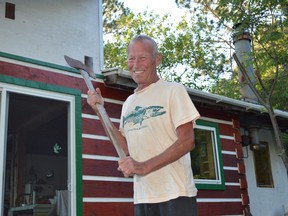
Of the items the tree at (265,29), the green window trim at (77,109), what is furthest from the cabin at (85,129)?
the tree at (265,29)

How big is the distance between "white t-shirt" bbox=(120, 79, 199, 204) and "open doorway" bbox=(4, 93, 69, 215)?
3937 mm

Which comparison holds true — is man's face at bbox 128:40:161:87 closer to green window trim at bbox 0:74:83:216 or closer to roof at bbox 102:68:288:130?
green window trim at bbox 0:74:83:216

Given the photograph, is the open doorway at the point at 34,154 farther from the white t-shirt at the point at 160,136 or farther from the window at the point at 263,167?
the window at the point at 263,167

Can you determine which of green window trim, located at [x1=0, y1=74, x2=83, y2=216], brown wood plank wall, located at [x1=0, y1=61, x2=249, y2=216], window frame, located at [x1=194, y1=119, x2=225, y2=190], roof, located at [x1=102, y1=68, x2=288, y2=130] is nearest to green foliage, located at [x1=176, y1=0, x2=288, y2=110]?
roof, located at [x1=102, y1=68, x2=288, y2=130]

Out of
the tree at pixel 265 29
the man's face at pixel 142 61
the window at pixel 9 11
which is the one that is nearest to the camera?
the man's face at pixel 142 61

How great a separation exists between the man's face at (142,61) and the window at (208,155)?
4323mm

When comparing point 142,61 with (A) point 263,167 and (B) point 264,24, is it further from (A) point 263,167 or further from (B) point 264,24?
(A) point 263,167

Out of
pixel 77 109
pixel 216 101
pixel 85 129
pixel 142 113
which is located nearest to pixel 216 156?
pixel 216 101

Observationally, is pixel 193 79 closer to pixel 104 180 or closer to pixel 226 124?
pixel 226 124

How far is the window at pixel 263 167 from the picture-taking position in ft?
25.8

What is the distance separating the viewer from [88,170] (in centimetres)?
480

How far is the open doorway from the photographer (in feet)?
22.0

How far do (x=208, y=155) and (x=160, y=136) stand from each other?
4.86 m

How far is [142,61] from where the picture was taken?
216cm
